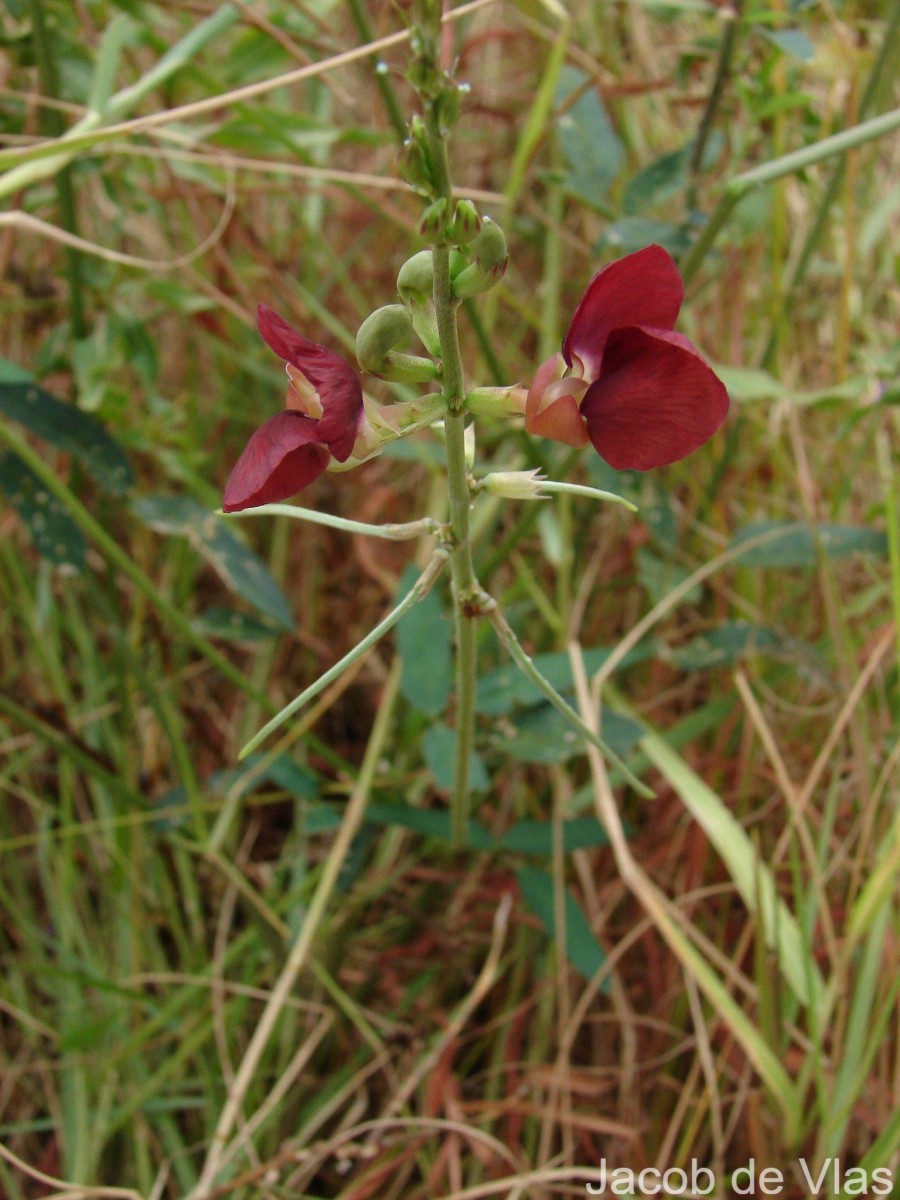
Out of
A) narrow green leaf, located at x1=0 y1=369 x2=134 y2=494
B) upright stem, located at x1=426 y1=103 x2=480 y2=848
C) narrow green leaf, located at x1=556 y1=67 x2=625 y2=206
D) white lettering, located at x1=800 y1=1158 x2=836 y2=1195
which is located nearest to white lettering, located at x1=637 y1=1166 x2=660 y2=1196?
white lettering, located at x1=800 y1=1158 x2=836 y2=1195

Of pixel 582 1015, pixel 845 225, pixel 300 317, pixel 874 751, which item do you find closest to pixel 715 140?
pixel 845 225

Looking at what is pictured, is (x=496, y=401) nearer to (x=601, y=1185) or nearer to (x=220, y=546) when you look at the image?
(x=220, y=546)

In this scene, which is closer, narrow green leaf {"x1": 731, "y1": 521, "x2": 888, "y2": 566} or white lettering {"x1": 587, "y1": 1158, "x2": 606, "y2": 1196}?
white lettering {"x1": 587, "y1": 1158, "x2": 606, "y2": 1196}

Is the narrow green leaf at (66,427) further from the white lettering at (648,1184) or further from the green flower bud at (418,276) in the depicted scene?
the white lettering at (648,1184)

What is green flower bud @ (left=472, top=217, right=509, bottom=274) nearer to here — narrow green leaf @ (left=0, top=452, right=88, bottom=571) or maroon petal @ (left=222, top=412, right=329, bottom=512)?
maroon petal @ (left=222, top=412, right=329, bottom=512)

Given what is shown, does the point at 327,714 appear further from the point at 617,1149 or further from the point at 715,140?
the point at 715,140

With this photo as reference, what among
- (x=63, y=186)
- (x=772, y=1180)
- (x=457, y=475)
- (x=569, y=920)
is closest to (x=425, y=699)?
(x=569, y=920)
